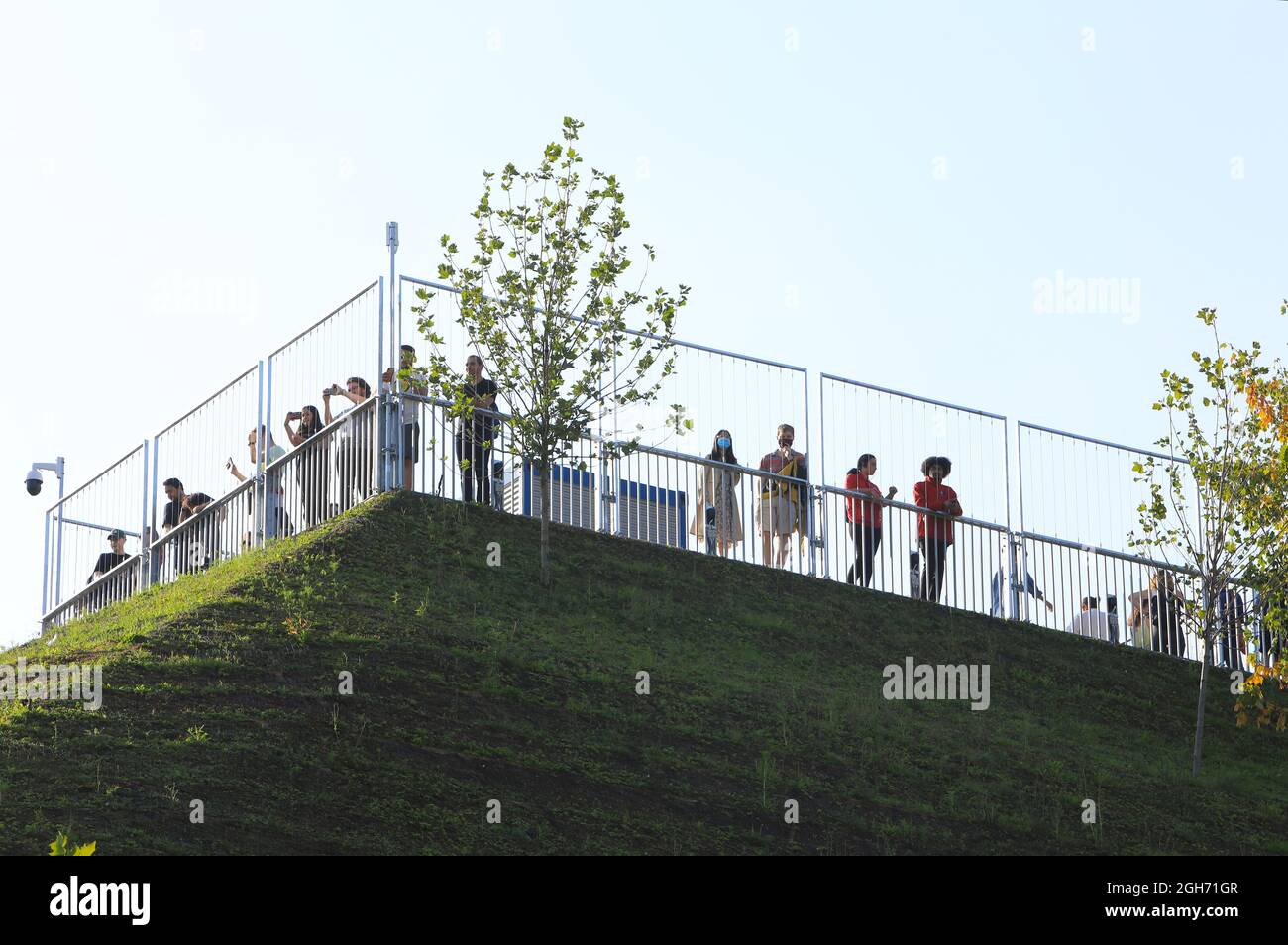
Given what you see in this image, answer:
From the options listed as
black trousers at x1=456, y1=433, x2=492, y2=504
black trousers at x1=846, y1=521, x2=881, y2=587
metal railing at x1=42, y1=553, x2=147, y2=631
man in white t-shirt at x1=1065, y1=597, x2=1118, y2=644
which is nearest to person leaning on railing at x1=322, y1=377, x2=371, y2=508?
black trousers at x1=456, y1=433, x2=492, y2=504

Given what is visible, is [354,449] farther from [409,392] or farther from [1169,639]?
[1169,639]

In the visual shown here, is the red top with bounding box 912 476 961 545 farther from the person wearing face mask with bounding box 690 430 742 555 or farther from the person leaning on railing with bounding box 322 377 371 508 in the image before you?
the person leaning on railing with bounding box 322 377 371 508

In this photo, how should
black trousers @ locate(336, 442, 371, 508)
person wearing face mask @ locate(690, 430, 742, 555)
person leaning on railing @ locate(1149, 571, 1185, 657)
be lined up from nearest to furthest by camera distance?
black trousers @ locate(336, 442, 371, 508)
person wearing face mask @ locate(690, 430, 742, 555)
person leaning on railing @ locate(1149, 571, 1185, 657)

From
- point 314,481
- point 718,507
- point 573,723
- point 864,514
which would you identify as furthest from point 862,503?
point 573,723

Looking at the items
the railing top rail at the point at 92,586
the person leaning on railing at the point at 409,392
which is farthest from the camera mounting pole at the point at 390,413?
the railing top rail at the point at 92,586

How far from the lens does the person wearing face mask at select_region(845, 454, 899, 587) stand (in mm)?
25234

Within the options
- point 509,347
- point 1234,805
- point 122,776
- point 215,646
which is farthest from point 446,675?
point 1234,805

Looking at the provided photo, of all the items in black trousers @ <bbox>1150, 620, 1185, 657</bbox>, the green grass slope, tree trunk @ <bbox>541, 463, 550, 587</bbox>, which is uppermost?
tree trunk @ <bbox>541, 463, 550, 587</bbox>

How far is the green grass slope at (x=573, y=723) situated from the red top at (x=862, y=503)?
1354 millimetres

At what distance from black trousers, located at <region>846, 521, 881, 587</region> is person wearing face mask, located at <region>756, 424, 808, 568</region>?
28.6 inches

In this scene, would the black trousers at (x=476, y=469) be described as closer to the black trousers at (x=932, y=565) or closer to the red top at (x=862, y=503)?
the red top at (x=862, y=503)

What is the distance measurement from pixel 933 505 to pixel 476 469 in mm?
6349

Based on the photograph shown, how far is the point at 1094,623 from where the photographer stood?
26.7 metres
